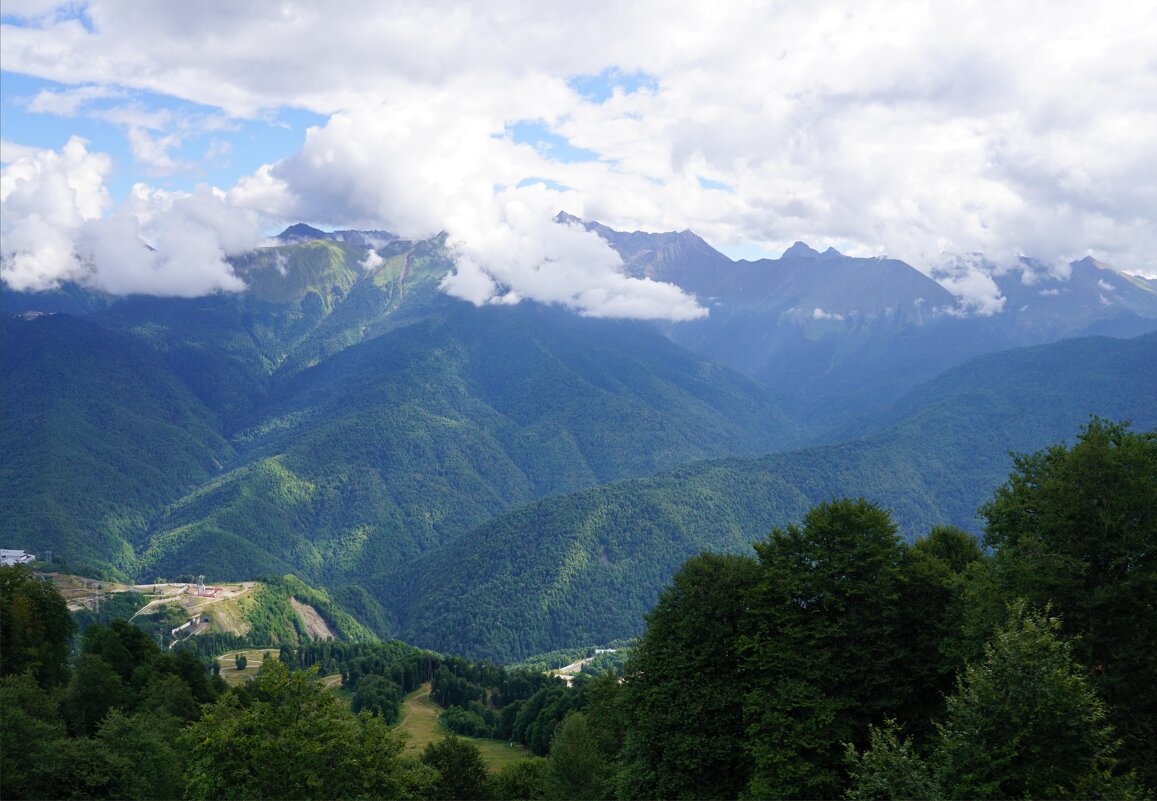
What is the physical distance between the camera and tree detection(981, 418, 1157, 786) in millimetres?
28422

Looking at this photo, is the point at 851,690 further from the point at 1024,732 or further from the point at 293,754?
the point at 293,754

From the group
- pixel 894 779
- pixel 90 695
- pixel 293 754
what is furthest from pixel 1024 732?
pixel 90 695

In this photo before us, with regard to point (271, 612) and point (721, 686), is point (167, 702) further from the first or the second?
point (271, 612)

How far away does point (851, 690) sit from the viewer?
34.0 m

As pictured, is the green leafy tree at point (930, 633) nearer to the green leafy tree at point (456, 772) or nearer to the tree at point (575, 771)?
the tree at point (575, 771)

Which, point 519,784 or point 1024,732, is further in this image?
point 519,784

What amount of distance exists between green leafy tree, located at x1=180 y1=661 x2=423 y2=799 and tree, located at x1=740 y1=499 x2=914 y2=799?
558 inches

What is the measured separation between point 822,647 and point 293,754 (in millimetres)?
21127

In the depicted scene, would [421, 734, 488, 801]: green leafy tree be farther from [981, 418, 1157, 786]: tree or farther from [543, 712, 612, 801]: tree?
[981, 418, 1157, 786]: tree

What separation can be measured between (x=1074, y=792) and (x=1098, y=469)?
45.8 ft

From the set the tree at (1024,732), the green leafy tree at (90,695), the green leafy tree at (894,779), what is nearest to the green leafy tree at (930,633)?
the tree at (1024,732)

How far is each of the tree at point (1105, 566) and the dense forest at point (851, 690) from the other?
77mm

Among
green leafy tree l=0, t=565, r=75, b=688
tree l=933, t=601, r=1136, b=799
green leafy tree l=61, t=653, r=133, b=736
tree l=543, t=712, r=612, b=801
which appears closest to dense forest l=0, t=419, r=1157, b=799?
tree l=933, t=601, r=1136, b=799

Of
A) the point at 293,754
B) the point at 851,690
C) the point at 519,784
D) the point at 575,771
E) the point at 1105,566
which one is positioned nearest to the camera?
the point at 293,754
